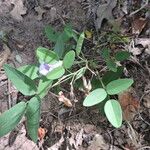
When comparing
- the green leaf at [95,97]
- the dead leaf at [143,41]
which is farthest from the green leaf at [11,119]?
the dead leaf at [143,41]

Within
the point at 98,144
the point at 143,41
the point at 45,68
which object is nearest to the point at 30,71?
the point at 45,68

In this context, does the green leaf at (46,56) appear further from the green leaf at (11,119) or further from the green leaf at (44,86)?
the green leaf at (11,119)

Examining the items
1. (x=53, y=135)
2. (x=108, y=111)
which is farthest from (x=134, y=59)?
(x=53, y=135)

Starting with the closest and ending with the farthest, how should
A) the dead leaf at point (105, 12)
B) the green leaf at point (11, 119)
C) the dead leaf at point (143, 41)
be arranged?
the green leaf at point (11, 119) → the dead leaf at point (143, 41) → the dead leaf at point (105, 12)

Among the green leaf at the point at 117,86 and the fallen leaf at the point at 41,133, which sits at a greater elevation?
the green leaf at the point at 117,86

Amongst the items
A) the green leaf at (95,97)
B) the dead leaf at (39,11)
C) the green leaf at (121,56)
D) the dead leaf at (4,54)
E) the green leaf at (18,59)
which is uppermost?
the dead leaf at (39,11)

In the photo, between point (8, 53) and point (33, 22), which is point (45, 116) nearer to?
point (8, 53)

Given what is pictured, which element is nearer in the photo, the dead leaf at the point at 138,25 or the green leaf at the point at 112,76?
the green leaf at the point at 112,76
